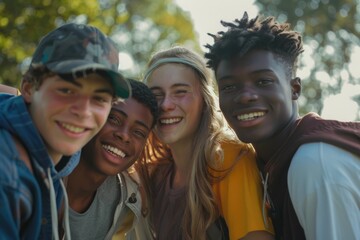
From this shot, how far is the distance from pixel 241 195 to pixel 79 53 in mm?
1674

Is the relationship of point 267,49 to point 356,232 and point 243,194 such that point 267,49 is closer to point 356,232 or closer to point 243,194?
point 243,194

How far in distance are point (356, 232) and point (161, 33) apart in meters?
21.7

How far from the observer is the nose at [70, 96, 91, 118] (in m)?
2.62

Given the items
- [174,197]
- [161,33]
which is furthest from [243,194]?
Answer: [161,33]

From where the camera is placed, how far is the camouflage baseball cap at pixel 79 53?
2.54 m

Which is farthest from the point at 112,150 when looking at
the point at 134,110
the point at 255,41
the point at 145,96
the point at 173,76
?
the point at 255,41

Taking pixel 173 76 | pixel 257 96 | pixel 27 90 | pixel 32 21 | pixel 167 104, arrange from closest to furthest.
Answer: pixel 27 90 < pixel 257 96 < pixel 167 104 < pixel 173 76 < pixel 32 21

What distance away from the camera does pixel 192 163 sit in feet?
13.3

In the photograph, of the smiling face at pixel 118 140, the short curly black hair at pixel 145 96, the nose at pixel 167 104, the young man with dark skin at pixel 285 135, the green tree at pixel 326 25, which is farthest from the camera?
the green tree at pixel 326 25

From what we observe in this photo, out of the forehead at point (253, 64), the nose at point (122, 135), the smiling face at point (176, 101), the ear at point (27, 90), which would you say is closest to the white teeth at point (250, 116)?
the forehead at point (253, 64)

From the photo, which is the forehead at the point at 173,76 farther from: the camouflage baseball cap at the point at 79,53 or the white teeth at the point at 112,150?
the camouflage baseball cap at the point at 79,53

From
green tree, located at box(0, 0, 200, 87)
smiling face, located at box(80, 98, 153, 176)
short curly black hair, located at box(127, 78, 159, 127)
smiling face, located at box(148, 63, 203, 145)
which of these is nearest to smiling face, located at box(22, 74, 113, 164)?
smiling face, located at box(80, 98, 153, 176)

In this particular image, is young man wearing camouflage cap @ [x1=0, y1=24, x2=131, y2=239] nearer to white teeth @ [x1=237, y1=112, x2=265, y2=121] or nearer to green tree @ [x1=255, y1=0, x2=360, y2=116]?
white teeth @ [x1=237, y1=112, x2=265, y2=121]

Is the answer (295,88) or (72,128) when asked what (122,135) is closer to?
(72,128)
